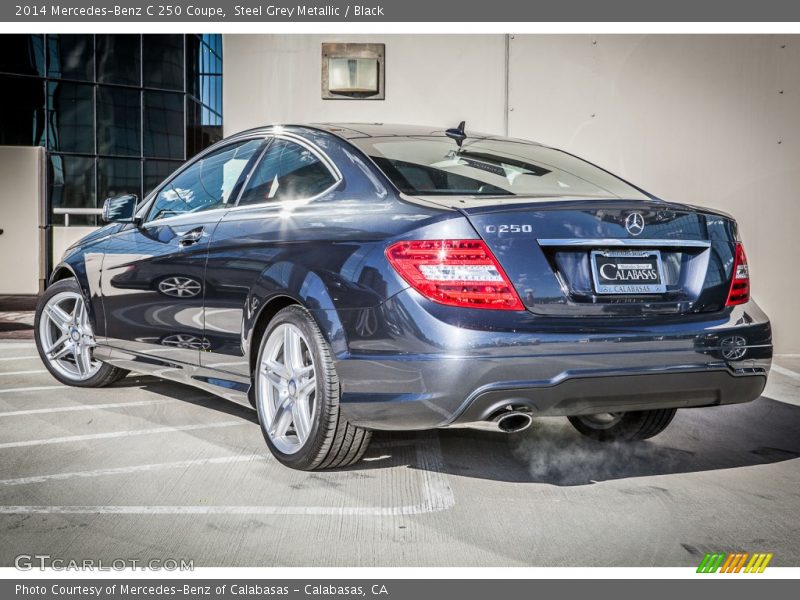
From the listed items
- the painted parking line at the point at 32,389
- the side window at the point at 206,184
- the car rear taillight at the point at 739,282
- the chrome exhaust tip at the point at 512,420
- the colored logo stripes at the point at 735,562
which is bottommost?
the painted parking line at the point at 32,389

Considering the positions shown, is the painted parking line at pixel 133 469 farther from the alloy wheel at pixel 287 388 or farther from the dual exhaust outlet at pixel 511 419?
the dual exhaust outlet at pixel 511 419

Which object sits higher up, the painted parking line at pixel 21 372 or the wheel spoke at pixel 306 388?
the wheel spoke at pixel 306 388

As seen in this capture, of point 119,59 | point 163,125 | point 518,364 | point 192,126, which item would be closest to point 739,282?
point 518,364

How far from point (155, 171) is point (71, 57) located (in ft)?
11.6

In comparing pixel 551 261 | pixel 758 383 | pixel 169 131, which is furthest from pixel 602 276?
pixel 169 131

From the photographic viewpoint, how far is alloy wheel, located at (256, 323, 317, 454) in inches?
159

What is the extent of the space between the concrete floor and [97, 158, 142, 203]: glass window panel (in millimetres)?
20858

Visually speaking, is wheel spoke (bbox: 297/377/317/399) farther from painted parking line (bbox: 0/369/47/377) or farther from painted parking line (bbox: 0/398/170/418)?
painted parking line (bbox: 0/369/47/377)

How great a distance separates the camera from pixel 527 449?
4.66 m

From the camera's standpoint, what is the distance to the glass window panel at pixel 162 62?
26.7 m

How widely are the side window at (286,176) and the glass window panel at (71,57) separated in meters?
21.9

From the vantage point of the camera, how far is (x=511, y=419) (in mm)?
3568

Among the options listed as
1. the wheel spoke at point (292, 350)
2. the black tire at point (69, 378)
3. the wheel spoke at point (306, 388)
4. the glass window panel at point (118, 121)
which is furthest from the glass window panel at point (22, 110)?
the wheel spoke at point (306, 388)

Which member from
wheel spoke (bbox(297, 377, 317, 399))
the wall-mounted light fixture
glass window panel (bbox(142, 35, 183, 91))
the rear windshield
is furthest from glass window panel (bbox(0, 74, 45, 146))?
wheel spoke (bbox(297, 377, 317, 399))
